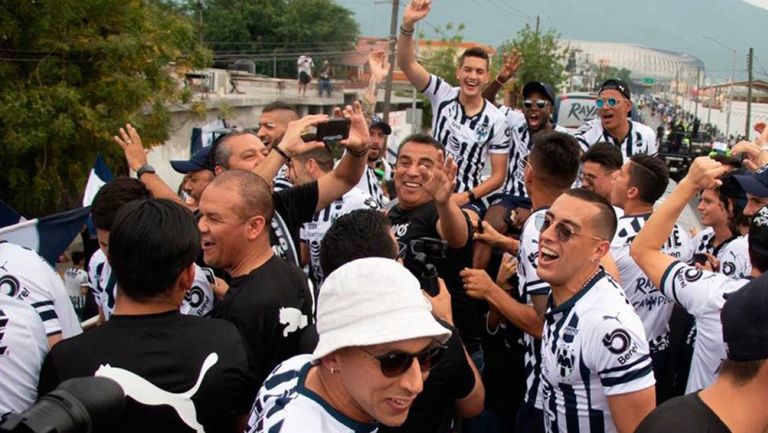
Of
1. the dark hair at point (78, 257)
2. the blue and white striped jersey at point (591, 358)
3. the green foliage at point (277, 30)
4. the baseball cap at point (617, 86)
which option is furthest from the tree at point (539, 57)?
the blue and white striped jersey at point (591, 358)

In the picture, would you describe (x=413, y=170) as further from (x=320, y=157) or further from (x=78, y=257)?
(x=78, y=257)

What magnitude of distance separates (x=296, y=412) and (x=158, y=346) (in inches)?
29.7

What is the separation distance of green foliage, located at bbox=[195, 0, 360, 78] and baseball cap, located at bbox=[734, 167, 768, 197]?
59.4 metres

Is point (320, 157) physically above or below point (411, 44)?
below

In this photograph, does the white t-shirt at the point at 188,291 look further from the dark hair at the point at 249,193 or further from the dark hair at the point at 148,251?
the dark hair at the point at 148,251

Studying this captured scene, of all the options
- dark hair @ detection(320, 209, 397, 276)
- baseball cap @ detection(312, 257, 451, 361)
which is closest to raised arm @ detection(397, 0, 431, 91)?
dark hair @ detection(320, 209, 397, 276)

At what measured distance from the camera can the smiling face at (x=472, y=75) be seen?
6738 mm

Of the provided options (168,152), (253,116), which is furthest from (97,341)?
(253,116)

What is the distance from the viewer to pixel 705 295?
3.67 m

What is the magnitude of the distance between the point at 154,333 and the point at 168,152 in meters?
21.8

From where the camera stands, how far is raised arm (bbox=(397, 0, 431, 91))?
6492 millimetres

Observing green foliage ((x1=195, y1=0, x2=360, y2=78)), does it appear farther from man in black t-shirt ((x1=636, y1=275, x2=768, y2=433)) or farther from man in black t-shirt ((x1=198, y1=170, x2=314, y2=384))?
man in black t-shirt ((x1=636, y1=275, x2=768, y2=433))

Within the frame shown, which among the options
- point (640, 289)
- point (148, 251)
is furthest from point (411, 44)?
point (148, 251)

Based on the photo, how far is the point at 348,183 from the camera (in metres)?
5.03
